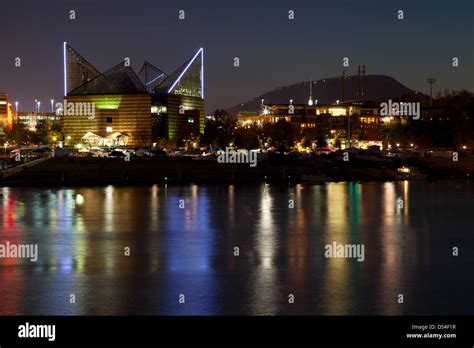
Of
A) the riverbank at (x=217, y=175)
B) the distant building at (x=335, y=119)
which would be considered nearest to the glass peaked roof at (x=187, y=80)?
the distant building at (x=335, y=119)

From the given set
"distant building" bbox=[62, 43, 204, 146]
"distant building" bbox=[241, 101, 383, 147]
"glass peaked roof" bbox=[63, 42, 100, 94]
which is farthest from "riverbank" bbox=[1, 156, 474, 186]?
"distant building" bbox=[241, 101, 383, 147]

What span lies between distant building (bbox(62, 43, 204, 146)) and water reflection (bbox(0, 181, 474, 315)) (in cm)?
10358

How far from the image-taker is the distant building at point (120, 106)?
12788 centimetres

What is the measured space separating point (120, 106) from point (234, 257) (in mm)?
119667

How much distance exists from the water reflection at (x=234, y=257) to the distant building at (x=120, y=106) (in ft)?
340

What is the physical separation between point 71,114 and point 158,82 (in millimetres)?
22905

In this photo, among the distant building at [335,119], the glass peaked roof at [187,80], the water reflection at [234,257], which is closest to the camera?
the water reflection at [234,257]

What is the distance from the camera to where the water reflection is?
961 centimetres

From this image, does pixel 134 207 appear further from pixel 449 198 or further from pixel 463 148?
pixel 463 148

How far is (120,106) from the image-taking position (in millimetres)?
129875
